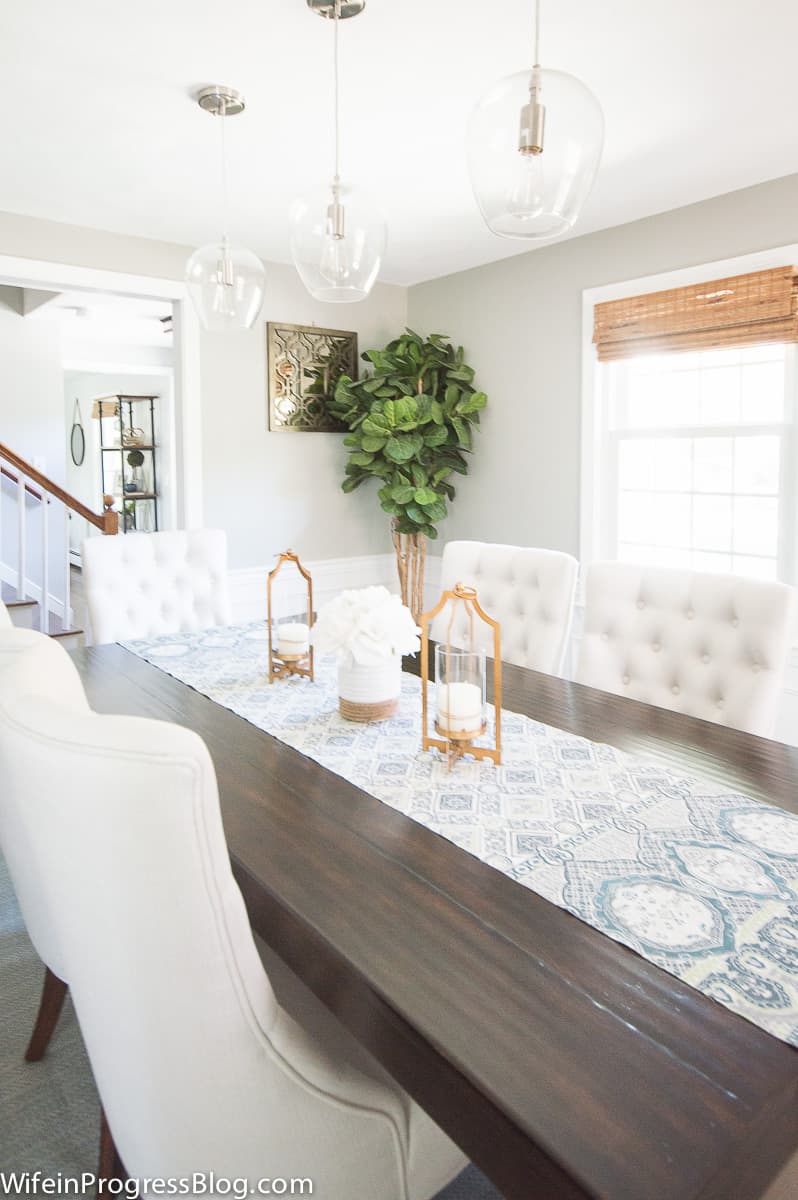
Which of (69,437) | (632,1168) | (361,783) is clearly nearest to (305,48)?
(361,783)

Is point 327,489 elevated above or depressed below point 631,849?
above

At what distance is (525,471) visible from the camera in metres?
4.26

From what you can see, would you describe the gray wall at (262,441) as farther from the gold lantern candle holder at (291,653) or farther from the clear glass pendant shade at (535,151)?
the clear glass pendant shade at (535,151)

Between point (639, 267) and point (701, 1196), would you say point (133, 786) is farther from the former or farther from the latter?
point (639, 267)

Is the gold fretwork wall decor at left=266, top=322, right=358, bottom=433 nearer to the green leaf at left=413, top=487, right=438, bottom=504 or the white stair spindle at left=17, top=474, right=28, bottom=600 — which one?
the green leaf at left=413, top=487, right=438, bottom=504

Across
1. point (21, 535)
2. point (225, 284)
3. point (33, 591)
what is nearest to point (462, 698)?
point (225, 284)

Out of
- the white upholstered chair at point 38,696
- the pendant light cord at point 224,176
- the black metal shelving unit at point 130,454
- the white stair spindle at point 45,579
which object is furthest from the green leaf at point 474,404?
the black metal shelving unit at point 130,454

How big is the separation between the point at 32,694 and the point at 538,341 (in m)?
3.68

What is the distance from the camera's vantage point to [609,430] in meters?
3.94

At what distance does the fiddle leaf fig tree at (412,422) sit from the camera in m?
4.29

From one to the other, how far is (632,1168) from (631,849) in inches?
22.2

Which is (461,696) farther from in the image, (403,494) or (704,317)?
(403,494)

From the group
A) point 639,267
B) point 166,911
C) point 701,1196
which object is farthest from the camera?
point 639,267

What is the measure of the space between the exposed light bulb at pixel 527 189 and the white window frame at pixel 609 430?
7.45ft
